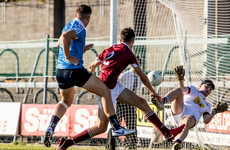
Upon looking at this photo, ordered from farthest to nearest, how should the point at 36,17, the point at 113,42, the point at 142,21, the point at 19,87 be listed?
the point at 36,17
the point at 19,87
the point at 142,21
the point at 113,42

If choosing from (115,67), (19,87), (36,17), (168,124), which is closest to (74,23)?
(115,67)

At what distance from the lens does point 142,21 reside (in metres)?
11.8

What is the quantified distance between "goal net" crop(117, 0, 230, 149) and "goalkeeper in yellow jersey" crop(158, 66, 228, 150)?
3.44 ft

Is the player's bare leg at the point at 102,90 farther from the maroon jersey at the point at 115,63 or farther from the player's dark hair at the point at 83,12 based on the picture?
the player's dark hair at the point at 83,12

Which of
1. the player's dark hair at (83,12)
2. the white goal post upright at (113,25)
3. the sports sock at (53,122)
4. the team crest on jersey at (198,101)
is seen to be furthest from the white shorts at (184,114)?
the player's dark hair at (83,12)

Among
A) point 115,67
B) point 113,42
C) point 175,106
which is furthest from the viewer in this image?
point 113,42

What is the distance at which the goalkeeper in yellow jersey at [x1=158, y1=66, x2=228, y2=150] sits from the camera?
823cm

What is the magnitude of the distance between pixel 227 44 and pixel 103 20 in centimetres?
1213

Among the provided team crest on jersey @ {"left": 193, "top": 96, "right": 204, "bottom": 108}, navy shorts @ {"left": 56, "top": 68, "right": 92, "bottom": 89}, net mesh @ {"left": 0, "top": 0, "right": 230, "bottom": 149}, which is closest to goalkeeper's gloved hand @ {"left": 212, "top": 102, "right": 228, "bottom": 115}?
team crest on jersey @ {"left": 193, "top": 96, "right": 204, "bottom": 108}

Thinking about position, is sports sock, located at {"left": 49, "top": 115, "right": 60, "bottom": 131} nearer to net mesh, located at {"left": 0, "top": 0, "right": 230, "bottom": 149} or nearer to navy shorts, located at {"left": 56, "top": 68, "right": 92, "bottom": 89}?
navy shorts, located at {"left": 56, "top": 68, "right": 92, "bottom": 89}

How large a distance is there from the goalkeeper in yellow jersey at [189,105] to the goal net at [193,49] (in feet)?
3.44

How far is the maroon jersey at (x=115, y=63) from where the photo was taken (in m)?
7.76

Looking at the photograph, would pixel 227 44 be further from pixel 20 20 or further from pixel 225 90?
pixel 20 20

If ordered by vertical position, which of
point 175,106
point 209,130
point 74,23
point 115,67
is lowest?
point 209,130
